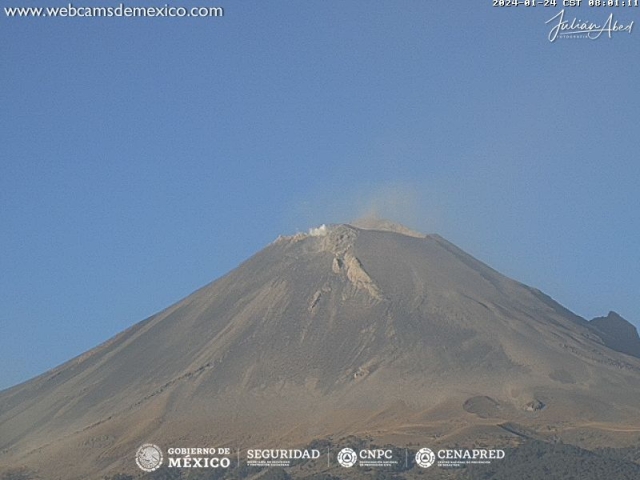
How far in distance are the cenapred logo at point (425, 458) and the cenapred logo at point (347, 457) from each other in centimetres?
568

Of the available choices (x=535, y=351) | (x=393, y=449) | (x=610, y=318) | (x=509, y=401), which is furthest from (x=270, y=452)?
(x=610, y=318)

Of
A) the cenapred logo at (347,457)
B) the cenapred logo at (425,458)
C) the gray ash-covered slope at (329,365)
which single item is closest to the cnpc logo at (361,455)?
the cenapred logo at (347,457)

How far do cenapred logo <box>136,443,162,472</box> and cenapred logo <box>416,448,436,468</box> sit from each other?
24109mm

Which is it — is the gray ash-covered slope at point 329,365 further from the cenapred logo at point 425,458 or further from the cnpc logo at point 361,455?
the cnpc logo at point 361,455

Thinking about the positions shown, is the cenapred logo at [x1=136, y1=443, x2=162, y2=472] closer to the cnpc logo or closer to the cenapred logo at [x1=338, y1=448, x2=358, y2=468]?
the cenapred logo at [x1=338, y1=448, x2=358, y2=468]

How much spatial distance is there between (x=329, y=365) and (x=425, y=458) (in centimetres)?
3582

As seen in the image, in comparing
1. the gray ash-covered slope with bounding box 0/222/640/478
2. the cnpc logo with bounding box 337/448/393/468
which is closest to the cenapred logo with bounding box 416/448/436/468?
the cnpc logo with bounding box 337/448/393/468

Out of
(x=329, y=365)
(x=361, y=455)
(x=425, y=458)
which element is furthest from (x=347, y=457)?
(x=329, y=365)

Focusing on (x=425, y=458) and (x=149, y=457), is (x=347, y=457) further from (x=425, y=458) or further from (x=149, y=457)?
(x=149, y=457)

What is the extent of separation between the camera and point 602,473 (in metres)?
96.3

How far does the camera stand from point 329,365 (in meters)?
140

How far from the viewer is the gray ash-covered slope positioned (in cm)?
12425

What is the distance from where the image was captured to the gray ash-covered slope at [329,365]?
12425cm

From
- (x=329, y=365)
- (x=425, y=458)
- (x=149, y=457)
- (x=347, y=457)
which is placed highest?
(x=329, y=365)
